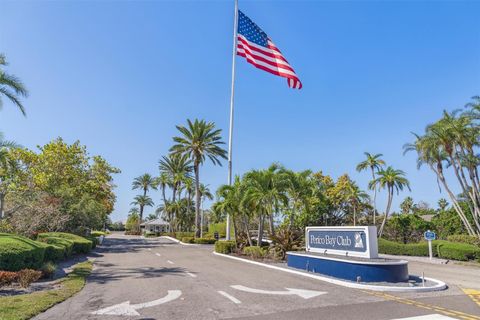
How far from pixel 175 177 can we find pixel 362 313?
53.4m

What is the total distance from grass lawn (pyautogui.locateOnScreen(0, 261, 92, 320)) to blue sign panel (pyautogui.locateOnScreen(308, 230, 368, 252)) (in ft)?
33.5

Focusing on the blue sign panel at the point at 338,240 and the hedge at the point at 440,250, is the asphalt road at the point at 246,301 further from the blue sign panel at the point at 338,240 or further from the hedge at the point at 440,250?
the hedge at the point at 440,250

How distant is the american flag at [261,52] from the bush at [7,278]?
19.0m

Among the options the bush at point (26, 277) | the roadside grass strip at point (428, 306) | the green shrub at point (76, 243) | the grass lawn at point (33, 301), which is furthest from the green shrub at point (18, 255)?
the roadside grass strip at point (428, 306)

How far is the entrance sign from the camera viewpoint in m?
13.8

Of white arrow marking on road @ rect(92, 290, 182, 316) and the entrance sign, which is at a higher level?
the entrance sign

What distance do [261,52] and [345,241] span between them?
52.5 feet

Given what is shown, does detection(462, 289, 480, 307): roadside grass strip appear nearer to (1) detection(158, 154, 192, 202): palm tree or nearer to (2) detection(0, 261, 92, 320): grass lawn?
(2) detection(0, 261, 92, 320): grass lawn

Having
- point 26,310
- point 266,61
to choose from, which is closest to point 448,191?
point 266,61

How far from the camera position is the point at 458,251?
82.4 ft

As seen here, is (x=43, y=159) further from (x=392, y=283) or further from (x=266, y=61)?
(x=392, y=283)

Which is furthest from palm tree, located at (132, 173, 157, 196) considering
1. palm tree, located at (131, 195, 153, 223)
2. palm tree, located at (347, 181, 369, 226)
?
palm tree, located at (347, 181, 369, 226)

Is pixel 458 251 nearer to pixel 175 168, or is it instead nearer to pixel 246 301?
pixel 246 301

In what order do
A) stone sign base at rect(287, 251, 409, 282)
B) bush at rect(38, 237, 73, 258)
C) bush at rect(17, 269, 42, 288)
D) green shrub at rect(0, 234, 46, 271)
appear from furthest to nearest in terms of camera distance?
bush at rect(38, 237, 73, 258) < stone sign base at rect(287, 251, 409, 282) < green shrub at rect(0, 234, 46, 271) < bush at rect(17, 269, 42, 288)
